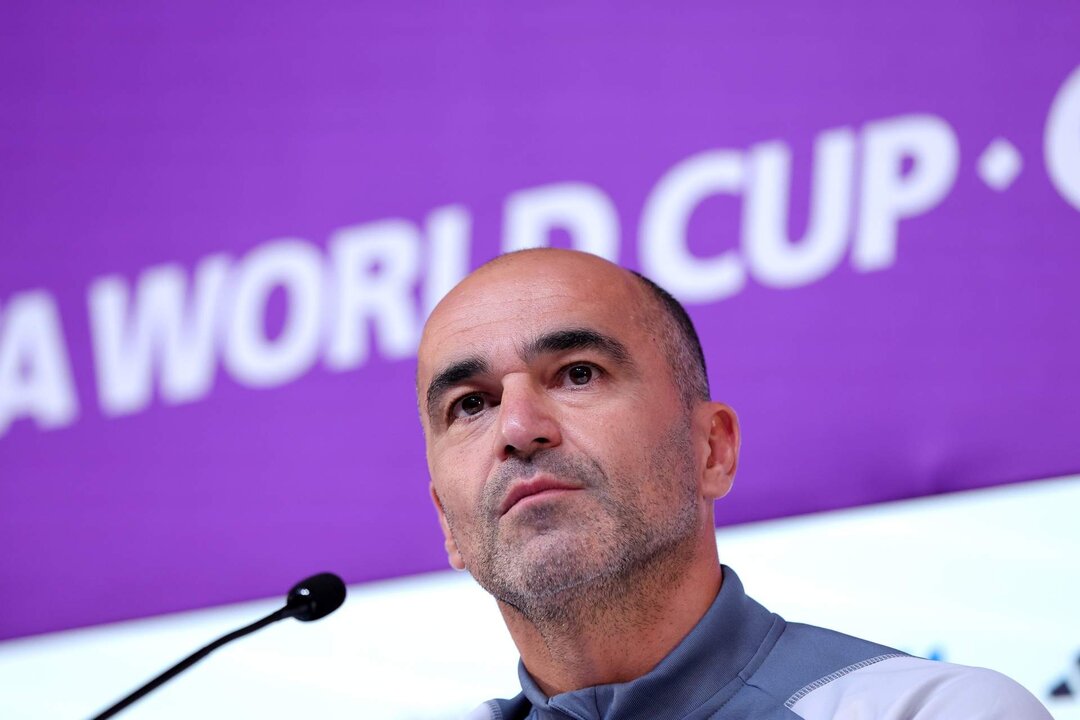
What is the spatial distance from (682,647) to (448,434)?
1.20 ft

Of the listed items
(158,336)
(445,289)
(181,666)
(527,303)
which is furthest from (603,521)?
(158,336)

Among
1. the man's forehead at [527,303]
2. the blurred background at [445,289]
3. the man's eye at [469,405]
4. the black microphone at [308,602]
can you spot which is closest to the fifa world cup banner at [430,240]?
the blurred background at [445,289]

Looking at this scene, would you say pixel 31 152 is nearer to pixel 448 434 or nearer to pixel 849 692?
pixel 448 434

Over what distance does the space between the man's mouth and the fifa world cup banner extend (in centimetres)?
70

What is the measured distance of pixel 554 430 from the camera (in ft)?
4.66

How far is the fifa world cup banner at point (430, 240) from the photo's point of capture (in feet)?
6.46

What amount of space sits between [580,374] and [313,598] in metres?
0.39

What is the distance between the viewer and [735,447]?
5.37ft

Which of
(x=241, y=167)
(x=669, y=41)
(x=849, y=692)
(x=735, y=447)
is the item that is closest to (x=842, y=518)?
(x=735, y=447)

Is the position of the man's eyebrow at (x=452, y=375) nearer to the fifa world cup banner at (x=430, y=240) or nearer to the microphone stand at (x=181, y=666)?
the microphone stand at (x=181, y=666)

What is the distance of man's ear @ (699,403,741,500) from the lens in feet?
5.16

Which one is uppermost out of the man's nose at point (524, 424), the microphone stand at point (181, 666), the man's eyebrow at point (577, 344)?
the man's eyebrow at point (577, 344)

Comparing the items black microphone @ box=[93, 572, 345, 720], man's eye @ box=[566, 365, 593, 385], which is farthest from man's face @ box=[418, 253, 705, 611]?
black microphone @ box=[93, 572, 345, 720]

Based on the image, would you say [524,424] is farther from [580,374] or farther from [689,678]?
[689,678]
